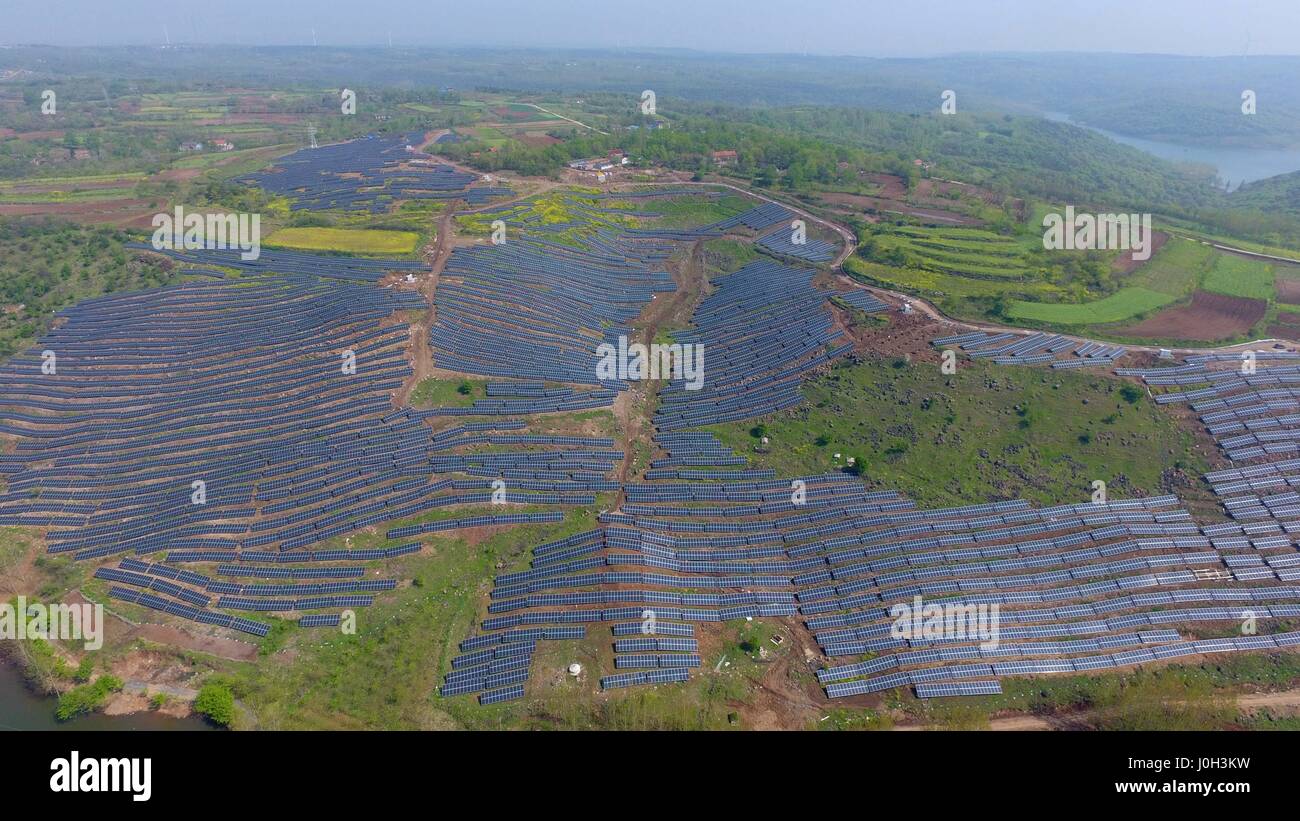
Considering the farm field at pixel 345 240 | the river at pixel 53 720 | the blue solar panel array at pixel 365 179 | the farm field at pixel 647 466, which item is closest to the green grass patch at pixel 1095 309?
the farm field at pixel 647 466

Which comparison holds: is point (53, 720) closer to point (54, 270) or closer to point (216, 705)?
point (216, 705)

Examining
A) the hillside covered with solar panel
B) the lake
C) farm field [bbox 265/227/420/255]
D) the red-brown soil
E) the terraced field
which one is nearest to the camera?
the hillside covered with solar panel

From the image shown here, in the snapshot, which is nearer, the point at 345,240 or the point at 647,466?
the point at 647,466

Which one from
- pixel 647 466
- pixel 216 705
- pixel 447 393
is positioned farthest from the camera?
pixel 447 393

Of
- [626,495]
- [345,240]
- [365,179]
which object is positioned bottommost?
[626,495]

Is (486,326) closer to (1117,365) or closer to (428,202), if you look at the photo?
(428,202)

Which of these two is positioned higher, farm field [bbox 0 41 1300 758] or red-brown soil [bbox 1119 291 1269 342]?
red-brown soil [bbox 1119 291 1269 342]

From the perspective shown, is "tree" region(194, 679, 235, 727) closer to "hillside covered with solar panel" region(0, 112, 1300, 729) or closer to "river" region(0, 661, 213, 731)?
"river" region(0, 661, 213, 731)

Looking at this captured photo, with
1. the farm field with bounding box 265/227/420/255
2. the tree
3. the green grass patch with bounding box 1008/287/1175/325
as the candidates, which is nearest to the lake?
the green grass patch with bounding box 1008/287/1175/325

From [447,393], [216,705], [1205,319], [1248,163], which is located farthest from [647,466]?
[1248,163]
